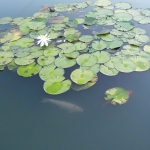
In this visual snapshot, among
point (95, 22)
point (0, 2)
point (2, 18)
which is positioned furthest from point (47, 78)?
point (0, 2)

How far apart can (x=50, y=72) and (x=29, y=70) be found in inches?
10.6

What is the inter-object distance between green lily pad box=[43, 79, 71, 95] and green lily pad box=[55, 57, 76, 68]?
0.27 metres

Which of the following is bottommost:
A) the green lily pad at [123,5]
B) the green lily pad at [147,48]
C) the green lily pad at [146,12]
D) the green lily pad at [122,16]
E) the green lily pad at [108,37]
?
the green lily pad at [147,48]

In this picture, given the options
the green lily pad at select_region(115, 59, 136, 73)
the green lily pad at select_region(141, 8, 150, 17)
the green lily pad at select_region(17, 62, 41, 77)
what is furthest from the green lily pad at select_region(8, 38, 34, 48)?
the green lily pad at select_region(141, 8, 150, 17)

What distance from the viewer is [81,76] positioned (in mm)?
2234

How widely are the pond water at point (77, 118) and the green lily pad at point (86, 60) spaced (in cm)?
20

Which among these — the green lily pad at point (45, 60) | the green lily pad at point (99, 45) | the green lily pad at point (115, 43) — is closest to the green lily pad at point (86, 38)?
the green lily pad at point (99, 45)

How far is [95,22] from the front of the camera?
313 centimetres

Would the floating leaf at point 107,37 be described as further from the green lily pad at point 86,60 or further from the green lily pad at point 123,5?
the green lily pad at point 123,5

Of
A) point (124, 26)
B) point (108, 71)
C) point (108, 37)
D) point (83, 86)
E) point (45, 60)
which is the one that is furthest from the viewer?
point (124, 26)

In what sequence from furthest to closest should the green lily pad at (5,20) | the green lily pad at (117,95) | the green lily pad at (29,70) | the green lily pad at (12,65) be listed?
the green lily pad at (5,20) < the green lily pad at (12,65) < the green lily pad at (29,70) < the green lily pad at (117,95)

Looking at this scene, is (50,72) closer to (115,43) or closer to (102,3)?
(115,43)

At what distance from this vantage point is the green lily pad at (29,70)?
7.75 feet

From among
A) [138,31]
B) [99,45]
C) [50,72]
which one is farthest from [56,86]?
[138,31]
